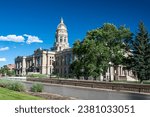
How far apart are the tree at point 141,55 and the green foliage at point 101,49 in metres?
3.22

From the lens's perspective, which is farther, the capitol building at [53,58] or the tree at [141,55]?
the capitol building at [53,58]

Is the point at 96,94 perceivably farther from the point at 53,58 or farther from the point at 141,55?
the point at 53,58

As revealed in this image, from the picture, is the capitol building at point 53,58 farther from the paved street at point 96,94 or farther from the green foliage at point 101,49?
the paved street at point 96,94

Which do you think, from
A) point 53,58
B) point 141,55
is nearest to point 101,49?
point 141,55

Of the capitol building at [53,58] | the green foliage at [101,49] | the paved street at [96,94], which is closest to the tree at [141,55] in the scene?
the green foliage at [101,49]

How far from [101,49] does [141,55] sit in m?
6.83

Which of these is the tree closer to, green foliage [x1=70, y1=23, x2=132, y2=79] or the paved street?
green foliage [x1=70, y1=23, x2=132, y2=79]

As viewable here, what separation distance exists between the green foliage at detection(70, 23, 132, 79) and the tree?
10.6 feet

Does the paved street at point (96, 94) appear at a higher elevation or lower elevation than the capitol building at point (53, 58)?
lower

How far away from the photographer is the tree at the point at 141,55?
4450 centimetres

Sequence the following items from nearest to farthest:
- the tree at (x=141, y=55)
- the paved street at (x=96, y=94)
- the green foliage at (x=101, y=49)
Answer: the paved street at (x=96, y=94) < the tree at (x=141, y=55) < the green foliage at (x=101, y=49)

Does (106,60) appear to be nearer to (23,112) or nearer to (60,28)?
(23,112)

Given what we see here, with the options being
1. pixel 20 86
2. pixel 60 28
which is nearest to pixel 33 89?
pixel 20 86

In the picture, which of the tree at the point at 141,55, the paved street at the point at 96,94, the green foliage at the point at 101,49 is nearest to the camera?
the paved street at the point at 96,94
